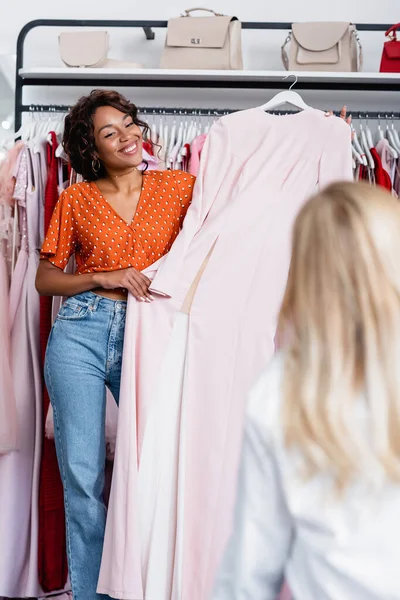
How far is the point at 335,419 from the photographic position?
0.79 m

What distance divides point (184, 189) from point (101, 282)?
1.30 feet

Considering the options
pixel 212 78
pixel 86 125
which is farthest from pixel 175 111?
pixel 86 125

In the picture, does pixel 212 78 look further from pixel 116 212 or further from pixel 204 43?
pixel 116 212

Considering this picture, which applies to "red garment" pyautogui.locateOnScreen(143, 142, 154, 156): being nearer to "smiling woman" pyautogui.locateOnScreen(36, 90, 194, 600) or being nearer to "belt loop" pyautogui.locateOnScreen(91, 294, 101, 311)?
"smiling woman" pyautogui.locateOnScreen(36, 90, 194, 600)

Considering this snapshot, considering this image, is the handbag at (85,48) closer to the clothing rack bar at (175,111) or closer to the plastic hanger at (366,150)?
the clothing rack bar at (175,111)

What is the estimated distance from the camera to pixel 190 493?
1.91 metres

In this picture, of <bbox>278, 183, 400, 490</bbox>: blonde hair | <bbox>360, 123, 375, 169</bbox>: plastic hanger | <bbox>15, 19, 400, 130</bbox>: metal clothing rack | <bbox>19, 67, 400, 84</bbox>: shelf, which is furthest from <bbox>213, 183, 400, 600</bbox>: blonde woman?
<bbox>15, 19, 400, 130</bbox>: metal clothing rack

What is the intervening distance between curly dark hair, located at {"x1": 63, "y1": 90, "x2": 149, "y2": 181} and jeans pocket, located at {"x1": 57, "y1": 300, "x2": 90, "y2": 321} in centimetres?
41

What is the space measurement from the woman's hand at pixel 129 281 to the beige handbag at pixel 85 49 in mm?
1048

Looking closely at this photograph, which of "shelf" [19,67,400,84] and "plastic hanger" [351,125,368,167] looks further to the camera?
"shelf" [19,67,400,84]

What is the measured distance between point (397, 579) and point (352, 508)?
85 millimetres

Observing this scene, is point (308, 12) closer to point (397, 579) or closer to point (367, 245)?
point (367, 245)

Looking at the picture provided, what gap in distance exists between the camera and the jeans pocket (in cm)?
195

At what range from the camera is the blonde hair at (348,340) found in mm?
783
